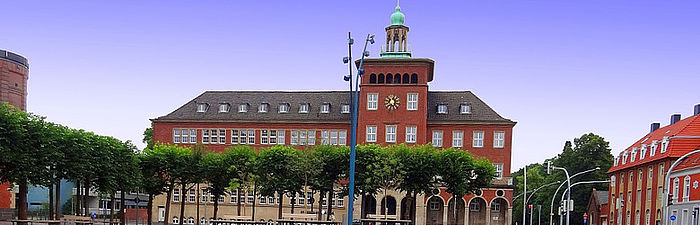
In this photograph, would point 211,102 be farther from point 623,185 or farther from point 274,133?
point 623,185

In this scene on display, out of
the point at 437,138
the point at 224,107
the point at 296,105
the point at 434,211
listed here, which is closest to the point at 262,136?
the point at 296,105

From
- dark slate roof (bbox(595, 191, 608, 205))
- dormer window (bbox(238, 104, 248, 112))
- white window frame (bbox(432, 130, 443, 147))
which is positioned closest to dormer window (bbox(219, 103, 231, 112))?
dormer window (bbox(238, 104, 248, 112))

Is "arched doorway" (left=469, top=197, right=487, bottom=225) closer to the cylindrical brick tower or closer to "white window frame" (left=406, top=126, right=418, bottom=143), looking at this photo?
"white window frame" (left=406, top=126, right=418, bottom=143)

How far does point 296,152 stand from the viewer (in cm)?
5512

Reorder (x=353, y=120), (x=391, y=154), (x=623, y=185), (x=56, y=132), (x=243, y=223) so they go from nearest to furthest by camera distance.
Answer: (x=353, y=120) < (x=243, y=223) < (x=56, y=132) < (x=391, y=154) < (x=623, y=185)

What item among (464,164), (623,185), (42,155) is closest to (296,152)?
(464,164)

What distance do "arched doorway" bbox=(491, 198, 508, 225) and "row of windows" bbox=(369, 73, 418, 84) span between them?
14022mm

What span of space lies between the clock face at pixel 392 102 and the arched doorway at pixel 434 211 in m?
9.95

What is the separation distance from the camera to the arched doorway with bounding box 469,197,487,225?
7288 centimetres

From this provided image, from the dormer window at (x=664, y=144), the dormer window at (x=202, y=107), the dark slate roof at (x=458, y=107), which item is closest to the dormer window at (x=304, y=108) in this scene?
the dormer window at (x=202, y=107)

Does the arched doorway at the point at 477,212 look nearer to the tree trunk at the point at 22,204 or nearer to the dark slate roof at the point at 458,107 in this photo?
the dark slate roof at the point at 458,107

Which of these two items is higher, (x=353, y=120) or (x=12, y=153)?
(x=353, y=120)

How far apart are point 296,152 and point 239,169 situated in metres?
4.50

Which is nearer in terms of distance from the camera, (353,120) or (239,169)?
(353,120)
